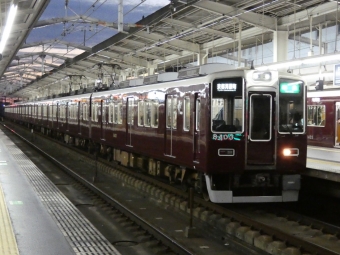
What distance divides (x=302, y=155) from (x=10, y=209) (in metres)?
5.50

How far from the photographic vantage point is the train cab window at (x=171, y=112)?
36.7 ft

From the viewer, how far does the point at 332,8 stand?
15102mm

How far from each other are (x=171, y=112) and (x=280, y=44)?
752 centimetres

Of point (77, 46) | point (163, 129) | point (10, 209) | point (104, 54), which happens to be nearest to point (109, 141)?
point (163, 129)

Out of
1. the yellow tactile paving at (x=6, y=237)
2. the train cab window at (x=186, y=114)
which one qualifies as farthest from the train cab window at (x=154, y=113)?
the yellow tactile paving at (x=6, y=237)

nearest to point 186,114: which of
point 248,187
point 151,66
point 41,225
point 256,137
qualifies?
point 256,137

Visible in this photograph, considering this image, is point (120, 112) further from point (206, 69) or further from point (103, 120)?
point (206, 69)

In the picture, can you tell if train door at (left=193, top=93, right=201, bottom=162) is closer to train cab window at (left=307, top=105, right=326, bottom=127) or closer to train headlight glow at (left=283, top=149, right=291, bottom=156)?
train headlight glow at (left=283, top=149, right=291, bottom=156)

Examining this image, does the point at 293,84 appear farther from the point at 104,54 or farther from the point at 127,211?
the point at 104,54

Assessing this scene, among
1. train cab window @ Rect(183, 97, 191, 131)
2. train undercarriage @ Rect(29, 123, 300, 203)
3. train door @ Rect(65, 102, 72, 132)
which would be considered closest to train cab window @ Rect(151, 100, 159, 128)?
train cab window @ Rect(183, 97, 191, 131)

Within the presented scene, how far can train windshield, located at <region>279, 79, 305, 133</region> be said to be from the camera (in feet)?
31.9

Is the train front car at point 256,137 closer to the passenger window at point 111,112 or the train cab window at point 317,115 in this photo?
the passenger window at point 111,112

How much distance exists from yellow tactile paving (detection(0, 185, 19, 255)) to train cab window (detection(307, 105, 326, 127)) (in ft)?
43.7

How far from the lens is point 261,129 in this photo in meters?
9.66
